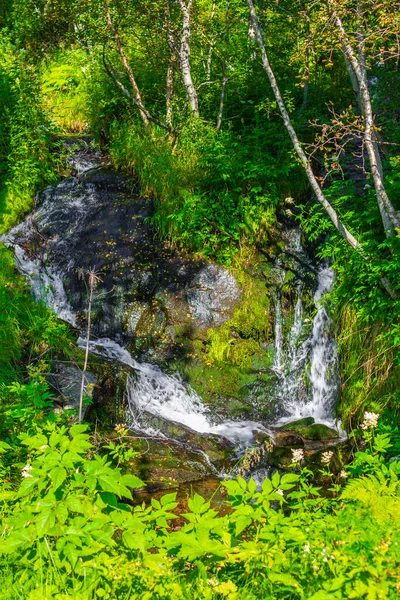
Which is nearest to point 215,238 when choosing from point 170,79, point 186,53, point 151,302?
point 151,302

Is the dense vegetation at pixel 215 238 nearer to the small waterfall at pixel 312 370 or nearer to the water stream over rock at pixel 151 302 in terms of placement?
the water stream over rock at pixel 151 302

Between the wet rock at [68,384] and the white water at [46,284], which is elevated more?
the white water at [46,284]

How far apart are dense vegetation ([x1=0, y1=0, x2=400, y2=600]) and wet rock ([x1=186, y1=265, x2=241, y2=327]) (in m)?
0.39

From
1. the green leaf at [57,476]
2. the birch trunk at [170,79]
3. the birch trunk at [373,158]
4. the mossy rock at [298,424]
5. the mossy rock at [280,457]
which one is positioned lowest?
the mossy rock at [280,457]

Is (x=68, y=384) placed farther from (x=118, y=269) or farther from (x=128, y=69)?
(x=128, y=69)

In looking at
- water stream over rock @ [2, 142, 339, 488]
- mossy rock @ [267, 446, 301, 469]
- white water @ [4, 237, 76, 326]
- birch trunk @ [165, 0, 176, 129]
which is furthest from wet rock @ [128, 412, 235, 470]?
birch trunk @ [165, 0, 176, 129]

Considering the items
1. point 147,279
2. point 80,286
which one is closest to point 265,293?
point 147,279

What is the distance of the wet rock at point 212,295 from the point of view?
694cm

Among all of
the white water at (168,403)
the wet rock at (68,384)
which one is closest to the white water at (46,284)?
the white water at (168,403)

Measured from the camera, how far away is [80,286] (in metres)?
7.46

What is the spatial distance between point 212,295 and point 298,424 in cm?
238

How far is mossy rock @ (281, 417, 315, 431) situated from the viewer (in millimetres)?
5924

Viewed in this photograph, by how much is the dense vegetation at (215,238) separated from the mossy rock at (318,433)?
332 mm

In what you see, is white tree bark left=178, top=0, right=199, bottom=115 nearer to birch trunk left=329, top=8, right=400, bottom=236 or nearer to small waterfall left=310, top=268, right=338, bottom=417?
birch trunk left=329, top=8, right=400, bottom=236
